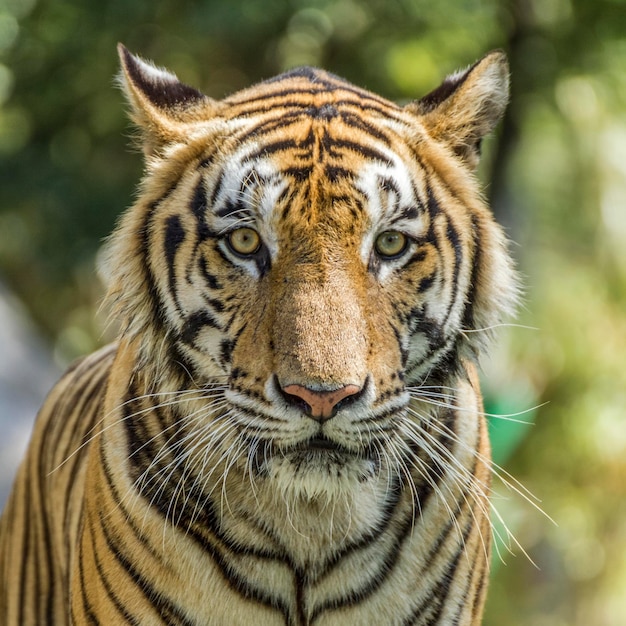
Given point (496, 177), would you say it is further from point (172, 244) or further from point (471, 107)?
point (172, 244)

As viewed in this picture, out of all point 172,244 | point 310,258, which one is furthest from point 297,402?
point 172,244

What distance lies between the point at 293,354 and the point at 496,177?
687cm

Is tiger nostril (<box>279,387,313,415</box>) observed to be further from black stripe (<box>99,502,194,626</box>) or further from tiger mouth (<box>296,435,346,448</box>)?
black stripe (<box>99,502,194,626</box>)

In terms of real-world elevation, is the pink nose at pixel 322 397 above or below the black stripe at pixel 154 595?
above

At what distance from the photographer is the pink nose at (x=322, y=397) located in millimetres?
2254

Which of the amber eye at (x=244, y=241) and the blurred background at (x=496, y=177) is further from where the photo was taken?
the blurred background at (x=496, y=177)

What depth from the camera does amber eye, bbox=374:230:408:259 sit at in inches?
100

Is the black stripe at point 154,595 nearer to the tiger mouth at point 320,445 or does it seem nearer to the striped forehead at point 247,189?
the tiger mouth at point 320,445

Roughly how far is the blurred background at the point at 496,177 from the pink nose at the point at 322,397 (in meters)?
4.82

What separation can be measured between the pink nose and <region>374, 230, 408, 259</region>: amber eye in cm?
41

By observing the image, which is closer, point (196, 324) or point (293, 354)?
point (293, 354)

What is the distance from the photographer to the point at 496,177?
29.1 ft

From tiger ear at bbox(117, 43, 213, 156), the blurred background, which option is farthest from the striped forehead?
the blurred background

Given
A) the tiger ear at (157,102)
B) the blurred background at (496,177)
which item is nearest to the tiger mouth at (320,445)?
the tiger ear at (157,102)
